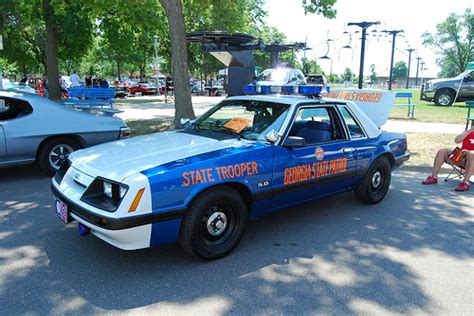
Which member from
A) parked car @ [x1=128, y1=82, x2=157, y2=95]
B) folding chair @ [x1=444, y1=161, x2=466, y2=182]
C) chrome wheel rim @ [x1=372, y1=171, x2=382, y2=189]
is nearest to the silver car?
chrome wheel rim @ [x1=372, y1=171, x2=382, y2=189]

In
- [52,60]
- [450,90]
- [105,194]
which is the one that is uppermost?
[52,60]

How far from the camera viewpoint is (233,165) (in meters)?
3.53

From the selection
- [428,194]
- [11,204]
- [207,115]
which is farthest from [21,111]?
[428,194]

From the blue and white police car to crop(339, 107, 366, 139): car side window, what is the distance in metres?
0.01

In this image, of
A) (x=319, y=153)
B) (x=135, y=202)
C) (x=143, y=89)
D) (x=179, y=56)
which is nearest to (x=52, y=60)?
(x=179, y=56)

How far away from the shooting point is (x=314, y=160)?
425 centimetres

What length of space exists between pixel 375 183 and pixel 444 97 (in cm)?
1779

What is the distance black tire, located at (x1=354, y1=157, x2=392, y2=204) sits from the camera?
5059mm

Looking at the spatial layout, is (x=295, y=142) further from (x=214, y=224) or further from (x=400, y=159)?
(x=400, y=159)

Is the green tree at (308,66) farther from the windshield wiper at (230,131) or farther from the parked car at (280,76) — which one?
the windshield wiper at (230,131)

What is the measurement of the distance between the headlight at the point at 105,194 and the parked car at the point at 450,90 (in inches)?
806

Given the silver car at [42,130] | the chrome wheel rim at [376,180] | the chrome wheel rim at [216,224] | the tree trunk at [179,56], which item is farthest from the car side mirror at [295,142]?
the tree trunk at [179,56]

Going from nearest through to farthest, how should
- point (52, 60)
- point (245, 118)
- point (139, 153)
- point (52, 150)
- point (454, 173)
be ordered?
point (139, 153), point (245, 118), point (52, 150), point (454, 173), point (52, 60)

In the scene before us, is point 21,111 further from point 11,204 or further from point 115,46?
point 115,46
